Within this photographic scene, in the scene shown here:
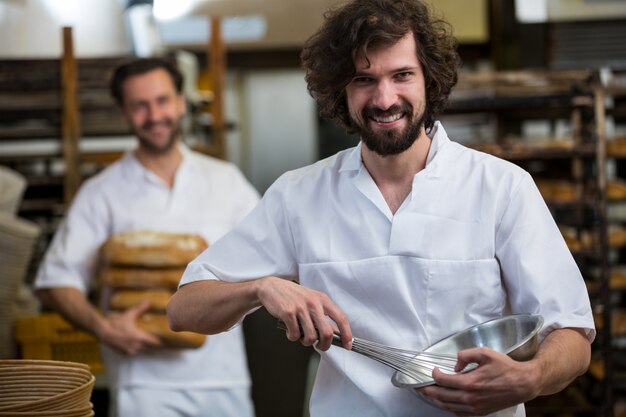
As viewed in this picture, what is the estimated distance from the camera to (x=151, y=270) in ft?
9.74

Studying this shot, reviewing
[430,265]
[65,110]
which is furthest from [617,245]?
[430,265]

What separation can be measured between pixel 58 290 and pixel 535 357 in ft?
5.86

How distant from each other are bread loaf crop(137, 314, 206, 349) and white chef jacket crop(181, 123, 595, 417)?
39.6 inches

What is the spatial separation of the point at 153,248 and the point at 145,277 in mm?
94

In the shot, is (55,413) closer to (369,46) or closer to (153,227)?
(369,46)

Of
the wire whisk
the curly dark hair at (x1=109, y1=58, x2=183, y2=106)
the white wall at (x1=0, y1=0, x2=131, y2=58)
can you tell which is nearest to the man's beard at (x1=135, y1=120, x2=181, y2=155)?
the curly dark hair at (x1=109, y1=58, x2=183, y2=106)

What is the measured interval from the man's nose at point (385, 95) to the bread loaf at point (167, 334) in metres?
1.32

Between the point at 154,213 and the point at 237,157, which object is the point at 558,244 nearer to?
the point at 154,213

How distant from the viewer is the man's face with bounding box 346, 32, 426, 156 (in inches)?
69.7

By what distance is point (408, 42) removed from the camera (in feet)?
5.94

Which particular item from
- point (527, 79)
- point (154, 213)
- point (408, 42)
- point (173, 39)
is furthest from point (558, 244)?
point (173, 39)

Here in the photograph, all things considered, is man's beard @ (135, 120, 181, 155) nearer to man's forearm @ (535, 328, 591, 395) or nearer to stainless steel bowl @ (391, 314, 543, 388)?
stainless steel bowl @ (391, 314, 543, 388)

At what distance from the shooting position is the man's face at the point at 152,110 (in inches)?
124

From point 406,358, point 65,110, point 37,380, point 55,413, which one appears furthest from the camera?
point 65,110
